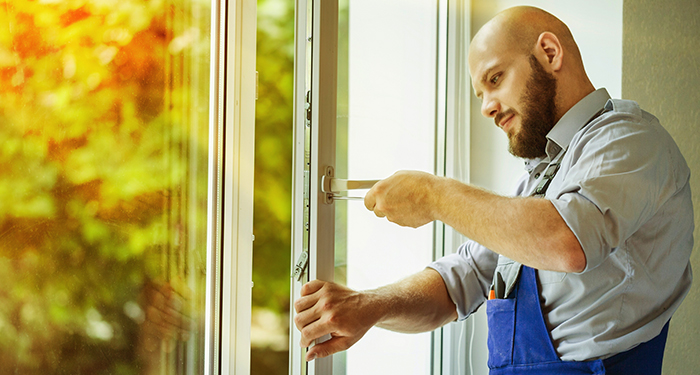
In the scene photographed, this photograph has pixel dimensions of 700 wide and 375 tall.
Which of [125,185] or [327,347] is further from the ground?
[125,185]

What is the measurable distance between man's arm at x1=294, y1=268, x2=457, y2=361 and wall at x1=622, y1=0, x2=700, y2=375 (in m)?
0.77

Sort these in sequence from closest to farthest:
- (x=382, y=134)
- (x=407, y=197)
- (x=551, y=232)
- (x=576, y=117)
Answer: (x=551, y=232) < (x=407, y=197) < (x=576, y=117) < (x=382, y=134)

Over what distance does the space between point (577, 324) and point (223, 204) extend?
661 mm

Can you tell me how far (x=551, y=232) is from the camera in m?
0.67

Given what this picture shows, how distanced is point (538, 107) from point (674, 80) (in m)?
0.67

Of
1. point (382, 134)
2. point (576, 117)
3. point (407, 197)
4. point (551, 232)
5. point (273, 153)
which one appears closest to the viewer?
point (551, 232)

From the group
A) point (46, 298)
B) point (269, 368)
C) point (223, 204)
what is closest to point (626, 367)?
point (269, 368)

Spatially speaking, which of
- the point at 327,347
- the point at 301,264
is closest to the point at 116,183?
the point at 301,264

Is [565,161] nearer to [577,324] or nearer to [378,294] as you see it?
[577,324]

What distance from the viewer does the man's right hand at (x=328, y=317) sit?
803mm

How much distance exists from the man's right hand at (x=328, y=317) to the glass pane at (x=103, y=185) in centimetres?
22

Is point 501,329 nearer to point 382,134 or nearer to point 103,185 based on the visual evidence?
point 382,134

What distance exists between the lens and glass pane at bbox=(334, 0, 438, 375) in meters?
1.15

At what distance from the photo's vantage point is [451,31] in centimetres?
159
